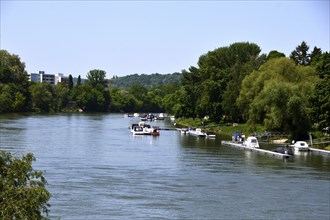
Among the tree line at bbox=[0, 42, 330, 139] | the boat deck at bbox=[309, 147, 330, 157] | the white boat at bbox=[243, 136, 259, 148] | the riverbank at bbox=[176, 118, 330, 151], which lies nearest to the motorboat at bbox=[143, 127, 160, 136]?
the riverbank at bbox=[176, 118, 330, 151]

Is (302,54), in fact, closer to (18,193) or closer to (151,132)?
(151,132)

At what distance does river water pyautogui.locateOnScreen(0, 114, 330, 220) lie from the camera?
35.9 m

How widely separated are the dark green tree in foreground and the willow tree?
203 ft

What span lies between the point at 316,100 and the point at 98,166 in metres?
31.6

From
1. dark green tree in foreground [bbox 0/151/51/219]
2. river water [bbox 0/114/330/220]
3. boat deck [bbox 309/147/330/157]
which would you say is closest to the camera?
dark green tree in foreground [bbox 0/151/51/219]

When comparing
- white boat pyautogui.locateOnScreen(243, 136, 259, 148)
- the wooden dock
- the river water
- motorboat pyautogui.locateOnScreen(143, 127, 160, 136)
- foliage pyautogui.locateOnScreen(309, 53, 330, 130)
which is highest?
foliage pyautogui.locateOnScreen(309, 53, 330, 130)

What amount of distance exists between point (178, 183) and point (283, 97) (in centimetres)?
3839

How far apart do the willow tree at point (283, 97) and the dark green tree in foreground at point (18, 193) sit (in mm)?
61990

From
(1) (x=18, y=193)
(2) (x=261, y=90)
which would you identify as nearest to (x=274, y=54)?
(2) (x=261, y=90)

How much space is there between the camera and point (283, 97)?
8025cm

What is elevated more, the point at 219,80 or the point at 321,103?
the point at 219,80

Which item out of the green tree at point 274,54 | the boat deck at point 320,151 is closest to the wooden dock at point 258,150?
the boat deck at point 320,151

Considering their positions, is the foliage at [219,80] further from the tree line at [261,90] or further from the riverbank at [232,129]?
the riverbank at [232,129]

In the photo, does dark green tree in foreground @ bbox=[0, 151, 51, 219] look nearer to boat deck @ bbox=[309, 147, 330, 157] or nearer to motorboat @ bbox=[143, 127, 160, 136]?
boat deck @ bbox=[309, 147, 330, 157]
